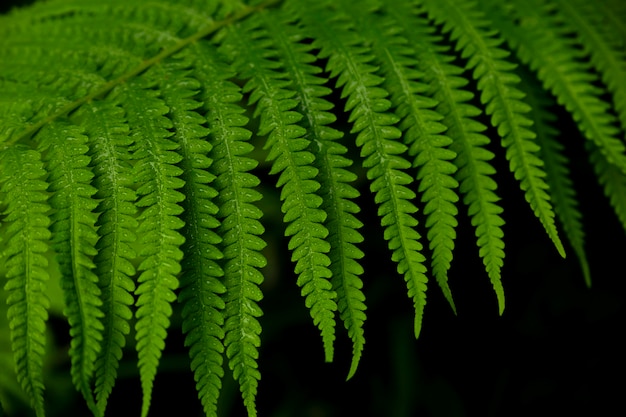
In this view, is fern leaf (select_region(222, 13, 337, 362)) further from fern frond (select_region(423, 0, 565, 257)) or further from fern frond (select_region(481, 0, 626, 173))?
fern frond (select_region(481, 0, 626, 173))

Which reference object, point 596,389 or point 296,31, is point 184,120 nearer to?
point 296,31

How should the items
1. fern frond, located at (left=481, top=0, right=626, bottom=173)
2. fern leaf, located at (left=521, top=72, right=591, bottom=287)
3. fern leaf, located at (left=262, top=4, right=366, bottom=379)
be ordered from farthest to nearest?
fern leaf, located at (left=521, top=72, right=591, bottom=287), fern frond, located at (left=481, top=0, right=626, bottom=173), fern leaf, located at (left=262, top=4, right=366, bottom=379)

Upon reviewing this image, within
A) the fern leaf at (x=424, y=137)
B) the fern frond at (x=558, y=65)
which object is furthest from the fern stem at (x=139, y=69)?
the fern frond at (x=558, y=65)

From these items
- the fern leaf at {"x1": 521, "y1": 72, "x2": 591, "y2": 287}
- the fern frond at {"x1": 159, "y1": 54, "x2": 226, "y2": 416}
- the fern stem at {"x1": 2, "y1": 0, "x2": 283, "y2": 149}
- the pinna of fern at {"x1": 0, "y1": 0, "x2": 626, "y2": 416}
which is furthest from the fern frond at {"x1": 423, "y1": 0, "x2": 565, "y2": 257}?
the fern frond at {"x1": 159, "y1": 54, "x2": 226, "y2": 416}

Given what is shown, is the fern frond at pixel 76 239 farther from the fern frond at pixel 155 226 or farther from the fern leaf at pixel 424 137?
the fern leaf at pixel 424 137

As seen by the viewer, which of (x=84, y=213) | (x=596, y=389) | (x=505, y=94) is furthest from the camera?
(x=596, y=389)

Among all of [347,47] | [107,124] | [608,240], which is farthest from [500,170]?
[107,124]

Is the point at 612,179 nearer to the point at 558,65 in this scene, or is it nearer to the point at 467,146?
the point at 558,65

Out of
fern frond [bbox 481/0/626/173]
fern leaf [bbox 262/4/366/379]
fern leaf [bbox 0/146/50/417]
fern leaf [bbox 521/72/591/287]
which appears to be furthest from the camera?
fern leaf [bbox 521/72/591/287]

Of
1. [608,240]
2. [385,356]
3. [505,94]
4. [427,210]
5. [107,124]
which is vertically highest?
[107,124]
